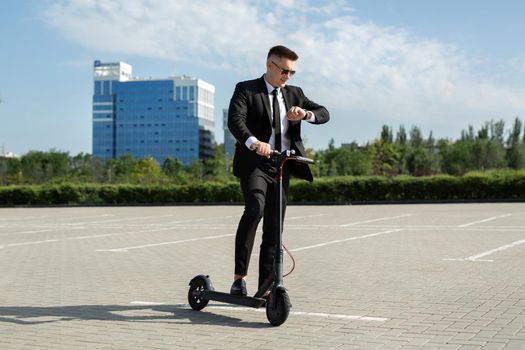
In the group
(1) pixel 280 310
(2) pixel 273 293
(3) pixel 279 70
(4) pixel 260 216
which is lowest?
(1) pixel 280 310

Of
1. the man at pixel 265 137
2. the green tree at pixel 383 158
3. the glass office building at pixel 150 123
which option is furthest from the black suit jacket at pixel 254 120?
the glass office building at pixel 150 123

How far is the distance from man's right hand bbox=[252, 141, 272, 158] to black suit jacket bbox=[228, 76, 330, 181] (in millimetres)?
224

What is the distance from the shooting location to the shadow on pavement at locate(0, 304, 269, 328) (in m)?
5.16

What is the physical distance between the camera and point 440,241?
11.9 m

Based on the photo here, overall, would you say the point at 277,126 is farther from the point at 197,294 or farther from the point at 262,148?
the point at 197,294

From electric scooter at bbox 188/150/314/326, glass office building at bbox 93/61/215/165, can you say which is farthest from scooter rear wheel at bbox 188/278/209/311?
glass office building at bbox 93/61/215/165

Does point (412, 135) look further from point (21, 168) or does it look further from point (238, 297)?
point (238, 297)

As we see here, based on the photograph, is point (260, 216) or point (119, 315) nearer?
point (260, 216)

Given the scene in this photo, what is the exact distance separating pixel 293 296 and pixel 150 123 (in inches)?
6661

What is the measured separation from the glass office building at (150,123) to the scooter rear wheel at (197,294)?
166 meters

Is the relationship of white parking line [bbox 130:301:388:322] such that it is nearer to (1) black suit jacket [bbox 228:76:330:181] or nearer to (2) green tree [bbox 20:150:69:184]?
(1) black suit jacket [bbox 228:76:330:181]

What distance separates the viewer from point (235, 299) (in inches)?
207

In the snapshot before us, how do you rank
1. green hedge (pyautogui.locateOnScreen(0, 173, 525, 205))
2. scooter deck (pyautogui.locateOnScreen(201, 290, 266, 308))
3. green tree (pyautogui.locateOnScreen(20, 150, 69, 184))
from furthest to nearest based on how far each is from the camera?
1. green tree (pyautogui.locateOnScreen(20, 150, 69, 184))
2. green hedge (pyautogui.locateOnScreen(0, 173, 525, 205))
3. scooter deck (pyautogui.locateOnScreen(201, 290, 266, 308))

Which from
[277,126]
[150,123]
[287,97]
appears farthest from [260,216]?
[150,123]
